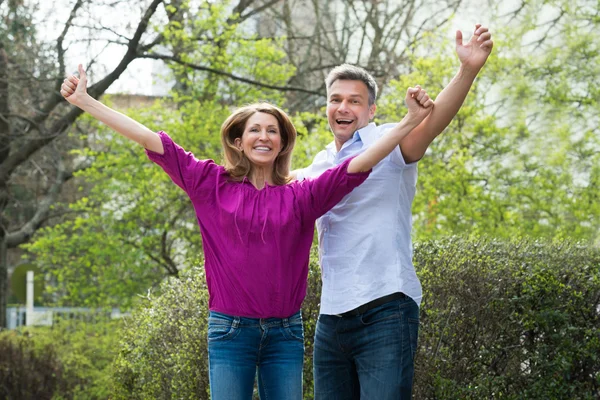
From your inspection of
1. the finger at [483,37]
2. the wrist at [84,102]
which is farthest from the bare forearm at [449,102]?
the wrist at [84,102]

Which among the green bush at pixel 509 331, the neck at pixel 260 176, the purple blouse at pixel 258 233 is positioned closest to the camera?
the purple blouse at pixel 258 233

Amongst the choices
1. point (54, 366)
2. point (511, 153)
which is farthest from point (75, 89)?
point (511, 153)

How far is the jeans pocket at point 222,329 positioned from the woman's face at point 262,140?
24.6 inches

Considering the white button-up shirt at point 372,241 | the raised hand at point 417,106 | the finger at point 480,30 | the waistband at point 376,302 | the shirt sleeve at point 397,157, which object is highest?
the finger at point 480,30

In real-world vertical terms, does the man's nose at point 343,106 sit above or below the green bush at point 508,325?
above

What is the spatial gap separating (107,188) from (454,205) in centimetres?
510

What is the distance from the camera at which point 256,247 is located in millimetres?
3160

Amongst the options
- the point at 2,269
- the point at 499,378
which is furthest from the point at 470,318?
the point at 2,269

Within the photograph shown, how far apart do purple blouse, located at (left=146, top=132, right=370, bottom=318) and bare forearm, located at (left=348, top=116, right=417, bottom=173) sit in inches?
1.3

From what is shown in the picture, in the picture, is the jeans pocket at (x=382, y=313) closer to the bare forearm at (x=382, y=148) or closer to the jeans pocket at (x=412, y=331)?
the jeans pocket at (x=412, y=331)

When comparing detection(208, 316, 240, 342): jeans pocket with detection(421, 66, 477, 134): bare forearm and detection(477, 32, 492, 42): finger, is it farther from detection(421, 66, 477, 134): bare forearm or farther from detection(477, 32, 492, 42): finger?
detection(477, 32, 492, 42): finger

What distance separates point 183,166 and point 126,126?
257mm

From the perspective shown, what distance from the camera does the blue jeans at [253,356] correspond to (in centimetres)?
311

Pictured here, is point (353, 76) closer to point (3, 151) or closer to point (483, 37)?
point (483, 37)
